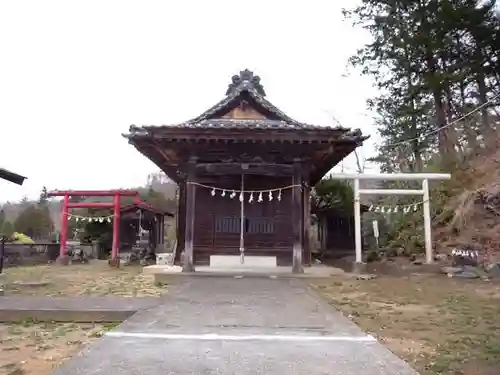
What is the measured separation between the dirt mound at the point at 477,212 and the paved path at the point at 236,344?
10.1 meters

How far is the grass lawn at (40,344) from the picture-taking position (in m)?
3.90

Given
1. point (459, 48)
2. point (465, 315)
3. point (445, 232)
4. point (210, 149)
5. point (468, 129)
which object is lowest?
point (465, 315)

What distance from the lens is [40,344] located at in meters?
4.62

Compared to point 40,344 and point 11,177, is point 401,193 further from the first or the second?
point 40,344

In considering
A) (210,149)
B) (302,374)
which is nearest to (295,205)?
(210,149)

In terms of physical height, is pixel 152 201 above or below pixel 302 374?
above

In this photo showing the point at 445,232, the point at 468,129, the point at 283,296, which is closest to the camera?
the point at 283,296

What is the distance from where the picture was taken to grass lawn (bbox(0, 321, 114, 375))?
3896mm

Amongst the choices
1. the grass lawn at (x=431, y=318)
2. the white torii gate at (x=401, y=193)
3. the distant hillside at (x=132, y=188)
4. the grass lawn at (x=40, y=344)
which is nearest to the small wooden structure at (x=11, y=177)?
the grass lawn at (x=40, y=344)

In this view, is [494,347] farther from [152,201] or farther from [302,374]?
A: [152,201]

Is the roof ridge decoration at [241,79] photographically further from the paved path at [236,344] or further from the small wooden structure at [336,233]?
the paved path at [236,344]

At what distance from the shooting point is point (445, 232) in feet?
53.8

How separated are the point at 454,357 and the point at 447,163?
17.0 meters

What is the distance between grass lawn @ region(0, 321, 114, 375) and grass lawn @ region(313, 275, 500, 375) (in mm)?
3299
